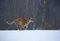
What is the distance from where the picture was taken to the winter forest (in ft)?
6.68

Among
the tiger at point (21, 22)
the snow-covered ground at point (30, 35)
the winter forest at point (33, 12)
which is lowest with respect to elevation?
the snow-covered ground at point (30, 35)

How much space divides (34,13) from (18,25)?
31 cm

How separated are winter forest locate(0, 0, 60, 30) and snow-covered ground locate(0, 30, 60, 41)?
2.4 inches

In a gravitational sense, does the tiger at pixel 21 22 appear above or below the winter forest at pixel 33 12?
below

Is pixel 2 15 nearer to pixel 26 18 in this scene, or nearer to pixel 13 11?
pixel 13 11

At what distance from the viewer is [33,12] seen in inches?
80.8

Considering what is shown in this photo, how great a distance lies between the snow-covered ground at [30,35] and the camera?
2.04 meters

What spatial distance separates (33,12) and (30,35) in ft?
1.19

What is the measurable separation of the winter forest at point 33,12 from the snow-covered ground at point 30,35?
62 mm

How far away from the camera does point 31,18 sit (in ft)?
6.74

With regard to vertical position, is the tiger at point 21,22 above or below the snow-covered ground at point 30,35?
above

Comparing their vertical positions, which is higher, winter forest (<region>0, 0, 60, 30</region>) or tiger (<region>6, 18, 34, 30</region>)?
winter forest (<region>0, 0, 60, 30</region>)

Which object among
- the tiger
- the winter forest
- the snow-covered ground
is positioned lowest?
the snow-covered ground

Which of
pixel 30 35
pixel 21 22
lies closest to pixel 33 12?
pixel 21 22
